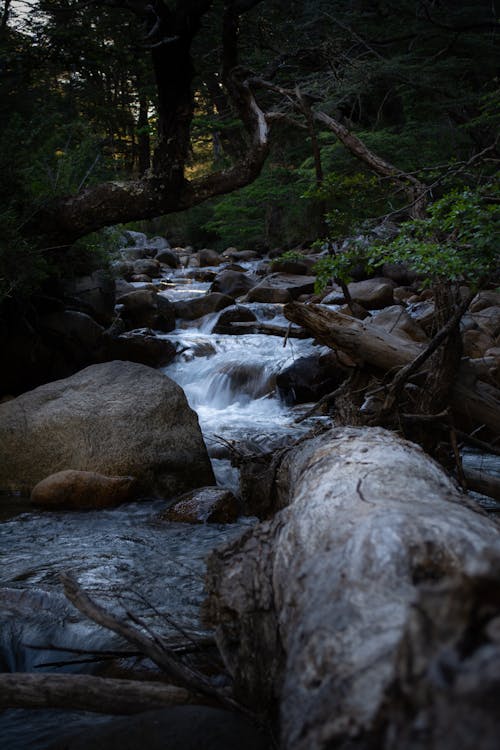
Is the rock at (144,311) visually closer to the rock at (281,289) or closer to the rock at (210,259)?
the rock at (281,289)

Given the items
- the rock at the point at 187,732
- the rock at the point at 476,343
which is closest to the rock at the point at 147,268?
the rock at the point at 476,343

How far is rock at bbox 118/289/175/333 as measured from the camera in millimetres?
13305

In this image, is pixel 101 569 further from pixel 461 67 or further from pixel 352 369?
pixel 461 67

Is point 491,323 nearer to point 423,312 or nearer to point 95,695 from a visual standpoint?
point 423,312

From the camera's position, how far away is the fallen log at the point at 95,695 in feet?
5.88

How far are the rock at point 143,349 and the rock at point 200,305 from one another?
3106 millimetres

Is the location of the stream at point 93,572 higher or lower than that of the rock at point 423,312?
lower

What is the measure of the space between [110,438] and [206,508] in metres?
1.50

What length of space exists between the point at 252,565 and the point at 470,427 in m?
3.77

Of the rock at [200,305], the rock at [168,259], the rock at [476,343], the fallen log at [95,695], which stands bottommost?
the rock at [476,343]

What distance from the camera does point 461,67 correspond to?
11.6 metres

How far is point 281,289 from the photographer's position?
15.0m

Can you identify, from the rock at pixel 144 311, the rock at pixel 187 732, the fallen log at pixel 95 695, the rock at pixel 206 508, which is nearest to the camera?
the fallen log at pixel 95 695

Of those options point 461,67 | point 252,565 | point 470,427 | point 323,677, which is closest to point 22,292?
point 470,427
